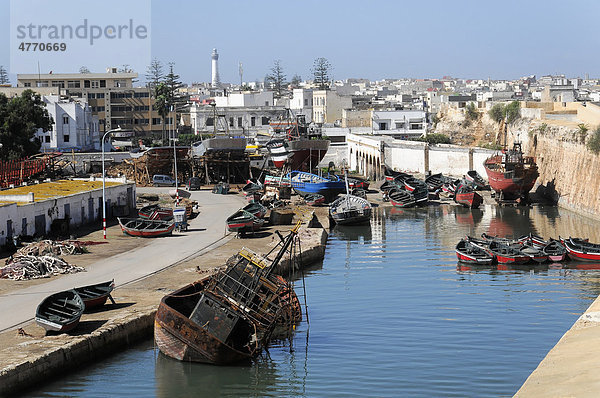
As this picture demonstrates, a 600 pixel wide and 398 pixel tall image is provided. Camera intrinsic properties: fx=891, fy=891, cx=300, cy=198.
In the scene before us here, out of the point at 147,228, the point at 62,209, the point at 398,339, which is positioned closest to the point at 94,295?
the point at 398,339

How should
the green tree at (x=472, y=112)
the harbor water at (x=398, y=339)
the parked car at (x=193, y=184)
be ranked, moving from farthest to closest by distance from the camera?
the green tree at (x=472, y=112) → the parked car at (x=193, y=184) → the harbor water at (x=398, y=339)

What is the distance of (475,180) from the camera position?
2965 inches

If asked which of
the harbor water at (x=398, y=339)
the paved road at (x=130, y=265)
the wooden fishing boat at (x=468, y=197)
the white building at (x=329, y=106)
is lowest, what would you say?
the harbor water at (x=398, y=339)

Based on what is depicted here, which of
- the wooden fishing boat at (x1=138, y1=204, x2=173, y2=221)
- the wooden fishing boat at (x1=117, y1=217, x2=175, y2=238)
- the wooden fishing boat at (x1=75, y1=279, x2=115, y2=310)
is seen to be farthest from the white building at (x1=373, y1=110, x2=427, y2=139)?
the wooden fishing boat at (x1=75, y1=279, x2=115, y2=310)

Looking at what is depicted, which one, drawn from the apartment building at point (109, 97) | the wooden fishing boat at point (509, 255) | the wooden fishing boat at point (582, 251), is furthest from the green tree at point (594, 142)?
the apartment building at point (109, 97)

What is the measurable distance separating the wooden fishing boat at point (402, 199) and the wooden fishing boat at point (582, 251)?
25.3 m

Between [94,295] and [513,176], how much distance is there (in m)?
44.8

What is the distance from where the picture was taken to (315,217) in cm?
5541

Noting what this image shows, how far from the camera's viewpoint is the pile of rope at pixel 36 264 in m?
33.6

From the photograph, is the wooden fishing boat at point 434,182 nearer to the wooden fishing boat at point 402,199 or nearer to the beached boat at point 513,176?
the wooden fishing boat at point 402,199

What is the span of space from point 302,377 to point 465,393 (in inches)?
186

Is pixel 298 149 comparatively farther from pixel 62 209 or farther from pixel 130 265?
pixel 130 265

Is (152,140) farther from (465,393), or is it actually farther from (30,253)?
(465,393)

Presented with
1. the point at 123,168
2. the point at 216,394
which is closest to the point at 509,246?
the point at 216,394
